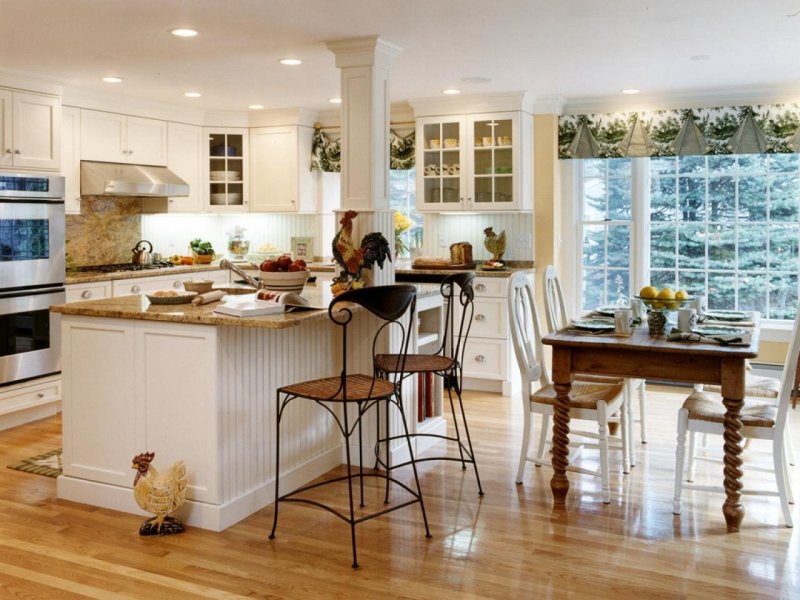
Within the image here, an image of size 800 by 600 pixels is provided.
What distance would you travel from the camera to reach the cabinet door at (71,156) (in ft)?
19.7

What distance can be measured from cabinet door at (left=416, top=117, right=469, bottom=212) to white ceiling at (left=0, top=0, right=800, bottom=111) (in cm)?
35

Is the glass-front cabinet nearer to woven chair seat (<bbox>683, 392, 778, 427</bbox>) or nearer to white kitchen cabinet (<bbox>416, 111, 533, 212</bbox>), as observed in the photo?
white kitchen cabinet (<bbox>416, 111, 533, 212</bbox>)

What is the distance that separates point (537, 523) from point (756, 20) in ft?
9.09

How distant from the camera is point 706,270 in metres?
6.56

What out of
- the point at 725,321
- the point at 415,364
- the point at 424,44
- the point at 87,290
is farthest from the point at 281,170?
the point at 725,321

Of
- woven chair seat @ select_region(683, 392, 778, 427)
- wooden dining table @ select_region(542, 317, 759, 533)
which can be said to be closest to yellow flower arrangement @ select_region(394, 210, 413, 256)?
wooden dining table @ select_region(542, 317, 759, 533)

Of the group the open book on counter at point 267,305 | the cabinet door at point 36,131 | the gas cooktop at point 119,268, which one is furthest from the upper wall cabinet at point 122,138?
the open book on counter at point 267,305

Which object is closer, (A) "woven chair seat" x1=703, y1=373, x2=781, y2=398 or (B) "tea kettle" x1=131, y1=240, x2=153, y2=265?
(A) "woven chair seat" x1=703, y1=373, x2=781, y2=398

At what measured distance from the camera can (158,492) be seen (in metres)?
3.36

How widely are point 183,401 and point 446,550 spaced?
4.27ft

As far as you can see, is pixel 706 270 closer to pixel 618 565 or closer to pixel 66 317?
pixel 618 565

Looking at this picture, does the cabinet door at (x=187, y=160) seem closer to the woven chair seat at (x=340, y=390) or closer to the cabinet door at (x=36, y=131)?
the cabinet door at (x=36, y=131)

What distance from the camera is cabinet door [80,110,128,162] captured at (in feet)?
20.3

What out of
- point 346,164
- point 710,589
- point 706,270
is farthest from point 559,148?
point 710,589
